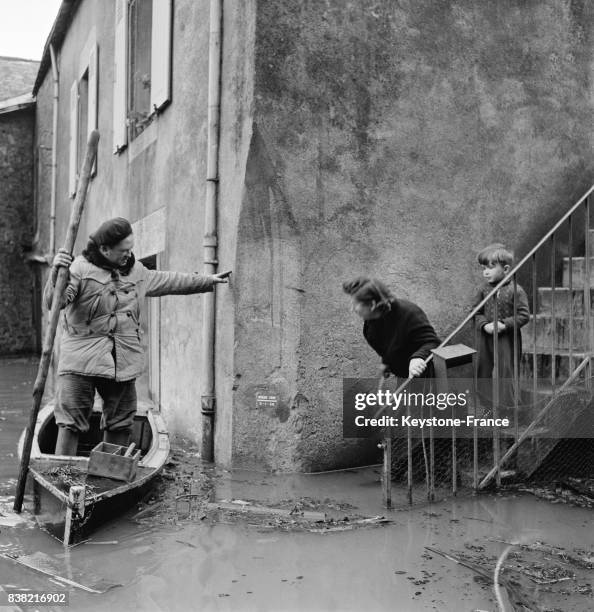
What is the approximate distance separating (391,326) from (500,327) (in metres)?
0.78

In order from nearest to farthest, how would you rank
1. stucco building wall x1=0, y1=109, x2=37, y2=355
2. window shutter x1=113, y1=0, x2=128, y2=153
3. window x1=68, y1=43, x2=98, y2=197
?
window shutter x1=113, y1=0, x2=128, y2=153 < window x1=68, y1=43, x2=98, y2=197 < stucco building wall x1=0, y1=109, x2=37, y2=355

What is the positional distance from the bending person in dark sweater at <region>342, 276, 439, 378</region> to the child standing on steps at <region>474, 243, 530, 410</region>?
487 mm

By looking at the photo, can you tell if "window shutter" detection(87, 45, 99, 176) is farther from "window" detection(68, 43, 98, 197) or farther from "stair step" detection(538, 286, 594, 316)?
"stair step" detection(538, 286, 594, 316)

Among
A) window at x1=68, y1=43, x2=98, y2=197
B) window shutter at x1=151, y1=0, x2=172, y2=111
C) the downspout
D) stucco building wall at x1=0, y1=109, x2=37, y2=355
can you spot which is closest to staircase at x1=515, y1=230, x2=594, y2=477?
the downspout

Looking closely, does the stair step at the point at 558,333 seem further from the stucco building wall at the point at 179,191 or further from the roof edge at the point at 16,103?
the roof edge at the point at 16,103

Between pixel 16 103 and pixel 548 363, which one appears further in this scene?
pixel 16 103

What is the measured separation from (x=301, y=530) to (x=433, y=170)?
3.20 m

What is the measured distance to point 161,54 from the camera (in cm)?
731

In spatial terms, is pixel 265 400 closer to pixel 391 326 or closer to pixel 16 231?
pixel 391 326

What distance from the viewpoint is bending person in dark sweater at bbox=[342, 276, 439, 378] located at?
16.2ft

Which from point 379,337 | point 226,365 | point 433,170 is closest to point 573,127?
point 433,170

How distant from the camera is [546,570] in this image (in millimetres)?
3705

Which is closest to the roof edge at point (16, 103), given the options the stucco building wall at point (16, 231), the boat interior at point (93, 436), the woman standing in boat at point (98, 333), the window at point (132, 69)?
the stucco building wall at point (16, 231)

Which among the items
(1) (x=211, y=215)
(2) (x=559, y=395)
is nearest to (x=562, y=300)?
(2) (x=559, y=395)
